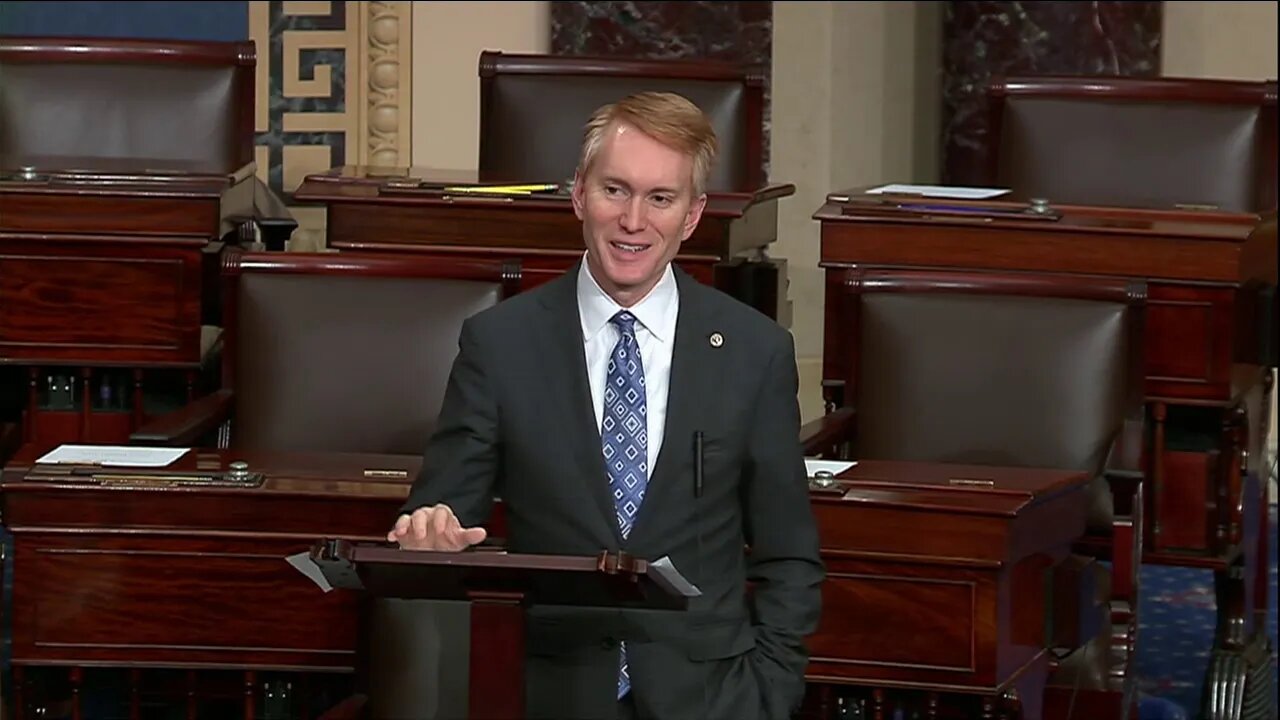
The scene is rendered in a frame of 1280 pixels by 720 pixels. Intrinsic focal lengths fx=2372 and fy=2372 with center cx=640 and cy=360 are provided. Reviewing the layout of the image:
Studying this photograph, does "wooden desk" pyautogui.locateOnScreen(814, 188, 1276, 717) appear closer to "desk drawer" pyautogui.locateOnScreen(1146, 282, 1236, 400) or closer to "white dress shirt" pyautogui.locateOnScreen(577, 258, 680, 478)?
"desk drawer" pyautogui.locateOnScreen(1146, 282, 1236, 400)

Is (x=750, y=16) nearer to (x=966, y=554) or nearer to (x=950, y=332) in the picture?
(x=950, y=332)

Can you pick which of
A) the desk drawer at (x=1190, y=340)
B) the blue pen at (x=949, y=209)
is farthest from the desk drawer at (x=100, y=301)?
the desk drawer at (x=1190, y=340)

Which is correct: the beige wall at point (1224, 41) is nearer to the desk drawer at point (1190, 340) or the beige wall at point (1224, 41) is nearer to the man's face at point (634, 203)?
the desk drawer at point (1190, 340)

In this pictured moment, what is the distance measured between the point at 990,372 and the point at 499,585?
6.87 ft

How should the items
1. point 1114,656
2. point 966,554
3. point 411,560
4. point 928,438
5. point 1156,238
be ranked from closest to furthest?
point 411,560
point 966,554
point 1114,656
point 928,438
point 1156,238

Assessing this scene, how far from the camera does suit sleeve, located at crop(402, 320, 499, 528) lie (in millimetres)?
2703

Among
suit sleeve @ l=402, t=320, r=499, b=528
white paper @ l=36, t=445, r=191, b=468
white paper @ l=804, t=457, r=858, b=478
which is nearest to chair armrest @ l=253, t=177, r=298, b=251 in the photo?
white paper @ l=36, t=445, r=191, b=468

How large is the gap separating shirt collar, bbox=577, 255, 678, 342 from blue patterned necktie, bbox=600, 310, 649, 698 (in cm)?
4

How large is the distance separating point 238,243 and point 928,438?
4.82 ft

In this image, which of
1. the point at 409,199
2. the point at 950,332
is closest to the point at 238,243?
the point at 409,199

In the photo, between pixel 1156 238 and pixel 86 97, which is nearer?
pixel 1156 238

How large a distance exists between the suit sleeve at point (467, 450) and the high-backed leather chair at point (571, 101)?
2.53 metres

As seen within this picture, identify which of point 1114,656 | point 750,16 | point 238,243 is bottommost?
point 1114,656

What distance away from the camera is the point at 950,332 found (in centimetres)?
423
